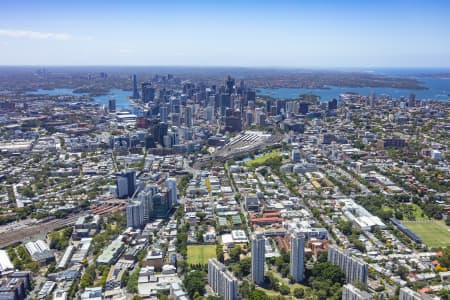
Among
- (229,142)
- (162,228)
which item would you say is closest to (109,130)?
(229,142)

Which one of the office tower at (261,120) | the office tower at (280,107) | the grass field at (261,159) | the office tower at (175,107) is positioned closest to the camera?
the grass field at (261,159)

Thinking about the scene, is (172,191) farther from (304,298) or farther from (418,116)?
(418,116)

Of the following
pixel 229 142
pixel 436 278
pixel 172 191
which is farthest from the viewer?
pixel 229 142

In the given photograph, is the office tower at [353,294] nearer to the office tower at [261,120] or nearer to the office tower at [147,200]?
the office tower at [147,200]

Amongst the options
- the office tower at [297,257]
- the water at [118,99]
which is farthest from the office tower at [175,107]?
the office tower at [297,257]

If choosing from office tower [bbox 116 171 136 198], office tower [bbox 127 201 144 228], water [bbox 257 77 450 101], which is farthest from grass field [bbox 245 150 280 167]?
water [bbox 257 77 450 101]

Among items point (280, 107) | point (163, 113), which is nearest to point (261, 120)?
point (280, 107)

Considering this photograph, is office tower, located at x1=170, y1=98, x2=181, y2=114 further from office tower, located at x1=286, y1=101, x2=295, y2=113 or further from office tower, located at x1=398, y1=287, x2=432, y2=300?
office tower, located at x1=398, y1=287, x2=432, y2=300

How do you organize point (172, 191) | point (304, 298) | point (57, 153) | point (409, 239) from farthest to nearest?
point (57, 153), point (172, 191), point (409, 239), point (304, 298)
